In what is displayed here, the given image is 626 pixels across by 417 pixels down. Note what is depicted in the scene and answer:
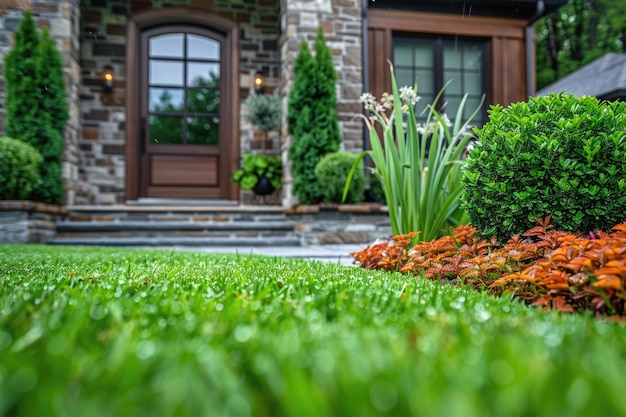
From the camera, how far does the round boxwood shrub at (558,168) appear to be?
2.42m

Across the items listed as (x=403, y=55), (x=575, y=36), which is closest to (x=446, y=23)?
(x=403, y=55)

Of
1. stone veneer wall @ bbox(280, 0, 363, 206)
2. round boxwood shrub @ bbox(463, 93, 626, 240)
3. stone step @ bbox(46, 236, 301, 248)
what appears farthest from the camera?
stone veneer wall @ bbox(280, 0, 363, 206)

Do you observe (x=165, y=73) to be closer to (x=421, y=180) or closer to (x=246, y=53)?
(x=246, y=53)

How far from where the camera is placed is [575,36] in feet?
54.3

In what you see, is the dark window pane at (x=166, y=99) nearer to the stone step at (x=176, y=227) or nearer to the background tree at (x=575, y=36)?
the stone step at (x=176, y=227)

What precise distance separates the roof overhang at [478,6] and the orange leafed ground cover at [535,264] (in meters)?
5.31

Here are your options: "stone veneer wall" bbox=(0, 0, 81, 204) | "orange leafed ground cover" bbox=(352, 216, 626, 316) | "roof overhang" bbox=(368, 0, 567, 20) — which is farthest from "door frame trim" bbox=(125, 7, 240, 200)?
"orange leafed ground cover" bbox=(352, 216, 626, 316)

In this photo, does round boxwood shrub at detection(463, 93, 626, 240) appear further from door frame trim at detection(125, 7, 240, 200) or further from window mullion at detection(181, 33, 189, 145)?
window mullion at detection(181, 33, 189, 145)

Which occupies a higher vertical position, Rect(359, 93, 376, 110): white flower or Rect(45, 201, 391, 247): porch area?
Rect(359, 93, 376, 110): white flower

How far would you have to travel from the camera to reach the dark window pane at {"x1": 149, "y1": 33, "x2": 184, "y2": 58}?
7.90 m

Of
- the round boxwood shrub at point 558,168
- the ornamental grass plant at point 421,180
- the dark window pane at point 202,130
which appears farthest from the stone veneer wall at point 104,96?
the round boxwood shrub at point 558,168

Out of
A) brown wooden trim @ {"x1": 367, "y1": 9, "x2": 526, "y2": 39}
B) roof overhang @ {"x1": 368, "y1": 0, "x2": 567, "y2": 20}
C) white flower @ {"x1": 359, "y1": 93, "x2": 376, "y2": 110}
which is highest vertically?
roof overhang @ {"x1": 368, "y1": 0, "x2": 567, "y2": 20}

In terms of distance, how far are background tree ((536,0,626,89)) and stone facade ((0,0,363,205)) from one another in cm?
1125

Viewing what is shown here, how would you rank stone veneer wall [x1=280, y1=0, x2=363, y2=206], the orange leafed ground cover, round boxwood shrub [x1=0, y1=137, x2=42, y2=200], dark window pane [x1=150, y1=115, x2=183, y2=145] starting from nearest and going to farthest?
the orange leafed ground cover → round boxwood shrub [x1=0, y1=137, x2=42, y2=200] → stone veneer wall [x1=280, y1=0, x2=363, y2=206] → dark window pane [x1=150, y1=115, x2=183, y2=145]
